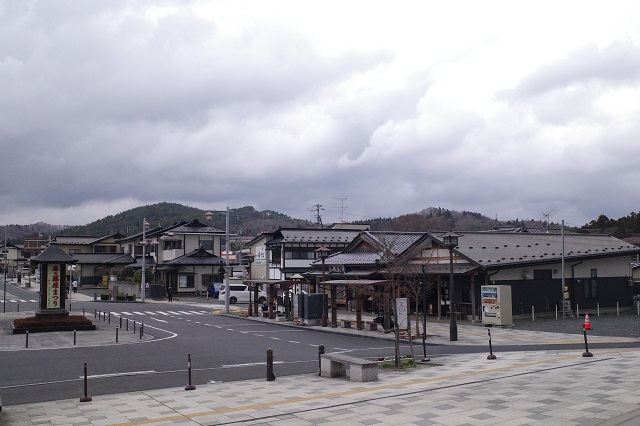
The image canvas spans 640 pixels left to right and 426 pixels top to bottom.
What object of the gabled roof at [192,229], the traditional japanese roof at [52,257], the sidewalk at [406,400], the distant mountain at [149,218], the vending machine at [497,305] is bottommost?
the sidewalk at [406,400]

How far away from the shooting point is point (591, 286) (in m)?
37.6

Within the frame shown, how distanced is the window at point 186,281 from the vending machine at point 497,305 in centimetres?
4572

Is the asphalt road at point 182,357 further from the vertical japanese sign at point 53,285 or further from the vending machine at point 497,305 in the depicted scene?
the vertical japanese sign at point 53,285

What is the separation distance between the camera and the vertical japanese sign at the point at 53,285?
109 feet

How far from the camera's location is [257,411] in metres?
12.6

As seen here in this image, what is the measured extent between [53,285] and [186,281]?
36714 mm

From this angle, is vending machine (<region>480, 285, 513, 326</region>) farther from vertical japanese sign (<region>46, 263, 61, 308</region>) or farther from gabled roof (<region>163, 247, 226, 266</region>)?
gabled roof (<region>163, 247, 226, 266</region>)

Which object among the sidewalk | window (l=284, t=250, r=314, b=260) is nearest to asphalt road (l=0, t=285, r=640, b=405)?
the sidewalk

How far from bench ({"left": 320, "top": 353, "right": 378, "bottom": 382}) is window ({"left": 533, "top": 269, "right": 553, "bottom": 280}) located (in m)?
21.2

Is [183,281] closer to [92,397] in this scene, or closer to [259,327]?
[259,327]

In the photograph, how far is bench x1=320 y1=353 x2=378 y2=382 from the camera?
16203 mm

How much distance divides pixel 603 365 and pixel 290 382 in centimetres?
943

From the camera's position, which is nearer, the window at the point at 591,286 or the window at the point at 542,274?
the window at the point at 542,274

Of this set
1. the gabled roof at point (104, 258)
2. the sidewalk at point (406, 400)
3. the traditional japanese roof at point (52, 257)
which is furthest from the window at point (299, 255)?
the sidewalk at point (406, 400)
